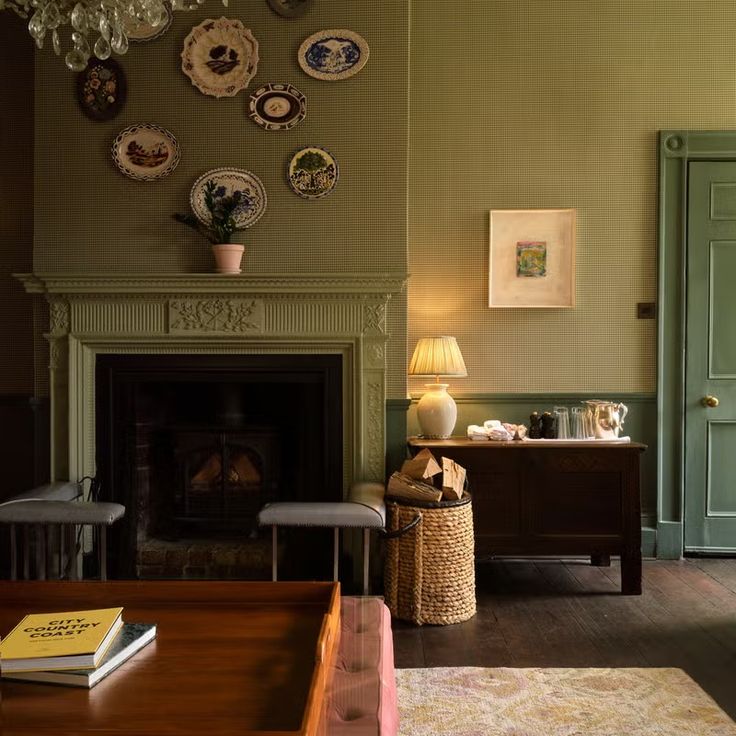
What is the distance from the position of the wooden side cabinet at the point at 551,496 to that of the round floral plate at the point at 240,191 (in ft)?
4.43

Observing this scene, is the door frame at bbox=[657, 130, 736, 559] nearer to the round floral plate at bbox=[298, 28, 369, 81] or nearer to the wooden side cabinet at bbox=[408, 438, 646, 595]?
the wooden side cabinet at bbox=[408, 438, 646, 595]

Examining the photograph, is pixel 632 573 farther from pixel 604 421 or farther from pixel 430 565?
pixel 430 565

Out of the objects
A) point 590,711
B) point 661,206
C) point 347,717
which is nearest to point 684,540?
point 661,206

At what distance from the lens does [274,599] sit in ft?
6.33

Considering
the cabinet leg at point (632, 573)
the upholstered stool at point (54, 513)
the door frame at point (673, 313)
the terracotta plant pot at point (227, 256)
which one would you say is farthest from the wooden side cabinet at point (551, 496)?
the upholstered stool at point (54, 513)

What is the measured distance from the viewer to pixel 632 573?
135 inches

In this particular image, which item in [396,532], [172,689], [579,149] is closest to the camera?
[172,689]

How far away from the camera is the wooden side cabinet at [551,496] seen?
3482 millimetres

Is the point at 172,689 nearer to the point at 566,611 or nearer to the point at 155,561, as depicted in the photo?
the point at 566,611

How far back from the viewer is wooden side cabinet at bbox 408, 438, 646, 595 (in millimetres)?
3482

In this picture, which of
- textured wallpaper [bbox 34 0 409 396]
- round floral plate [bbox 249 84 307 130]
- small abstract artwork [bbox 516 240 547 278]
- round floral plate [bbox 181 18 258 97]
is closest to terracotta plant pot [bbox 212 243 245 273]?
textured wallpaper [bbox 34 0 409 396]

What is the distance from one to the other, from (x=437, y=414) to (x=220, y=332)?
3.55 ft

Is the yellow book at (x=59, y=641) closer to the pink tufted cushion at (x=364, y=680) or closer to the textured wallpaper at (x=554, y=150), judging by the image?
the pink tufted cushion at (x=364, y=680)

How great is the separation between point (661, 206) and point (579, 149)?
51cm
